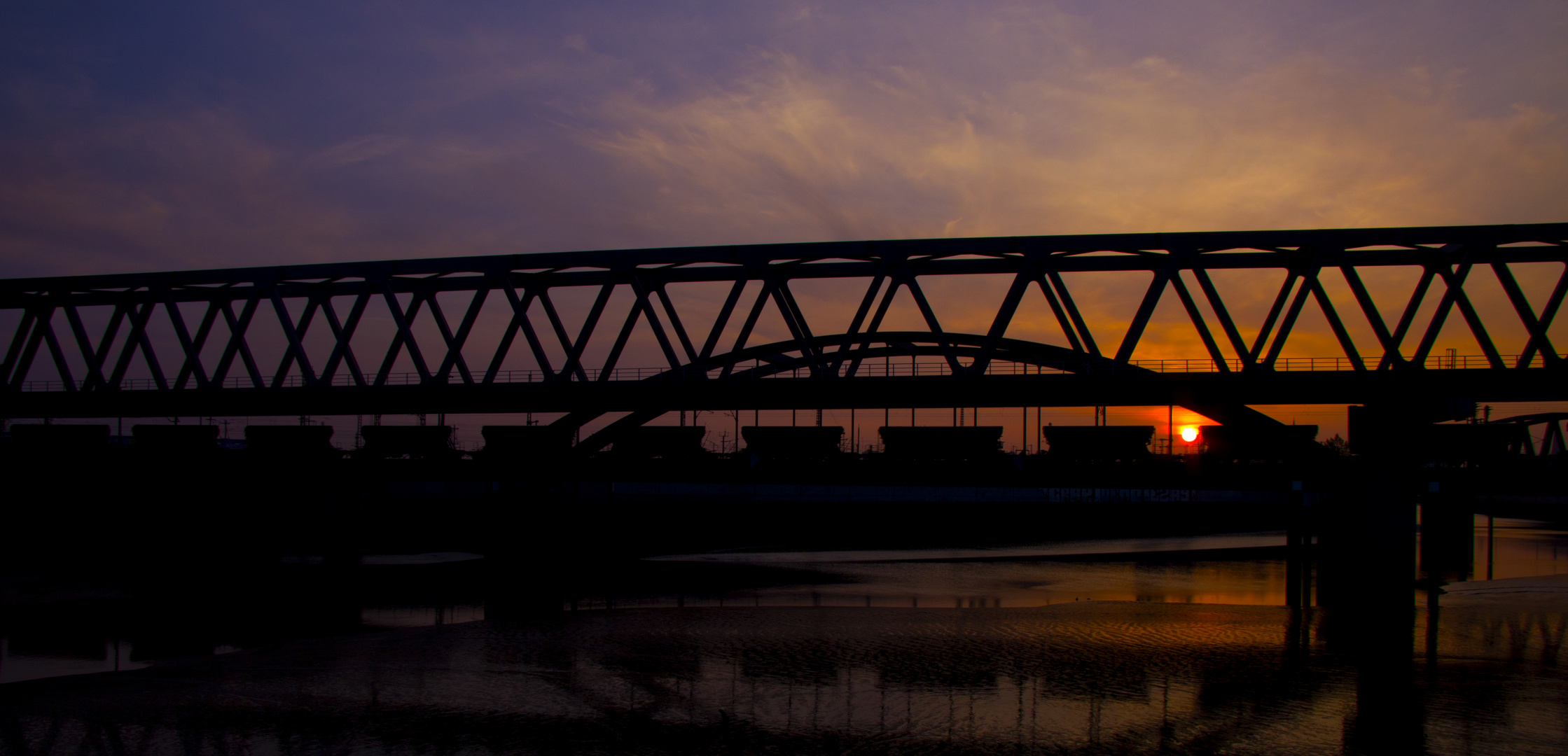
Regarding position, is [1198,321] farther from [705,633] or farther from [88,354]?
[88,354]

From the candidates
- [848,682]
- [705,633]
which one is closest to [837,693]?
[848,682]

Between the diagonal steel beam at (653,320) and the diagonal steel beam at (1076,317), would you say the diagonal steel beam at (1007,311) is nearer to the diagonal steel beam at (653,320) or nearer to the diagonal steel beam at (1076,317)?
the diagonal steel beam at (1076,317)

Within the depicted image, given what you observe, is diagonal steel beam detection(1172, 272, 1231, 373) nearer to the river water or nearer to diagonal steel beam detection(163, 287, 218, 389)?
the river water

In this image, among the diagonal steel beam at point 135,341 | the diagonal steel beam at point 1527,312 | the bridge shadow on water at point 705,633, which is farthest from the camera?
the diagonal steel beam at point 135,341

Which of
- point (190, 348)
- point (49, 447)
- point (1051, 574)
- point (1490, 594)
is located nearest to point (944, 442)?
point (1051, 574)

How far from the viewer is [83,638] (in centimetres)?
2167

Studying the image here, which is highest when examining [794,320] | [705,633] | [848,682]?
[794,320]

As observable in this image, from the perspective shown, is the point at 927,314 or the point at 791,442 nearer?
the point at 927,314

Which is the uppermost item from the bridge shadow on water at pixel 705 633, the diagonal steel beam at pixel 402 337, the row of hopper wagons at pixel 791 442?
the diagonal steel beam at pixel 402 337

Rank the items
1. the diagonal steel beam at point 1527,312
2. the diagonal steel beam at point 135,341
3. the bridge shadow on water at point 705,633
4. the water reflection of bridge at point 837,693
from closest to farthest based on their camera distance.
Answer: the water reflection of bridge at point 837,693 → the bridge shadow on water at point 705,633 → the diagonal steel beam at point 1527,312 → the diagonal steel beam at point 135,341

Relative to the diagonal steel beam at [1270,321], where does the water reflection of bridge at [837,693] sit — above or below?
below

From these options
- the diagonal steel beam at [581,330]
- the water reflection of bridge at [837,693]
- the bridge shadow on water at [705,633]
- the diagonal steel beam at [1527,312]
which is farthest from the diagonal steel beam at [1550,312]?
the diagonal steel beam at [581,330]

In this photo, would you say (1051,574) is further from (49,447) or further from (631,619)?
(49,447)

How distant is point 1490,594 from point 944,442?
30767 mm
